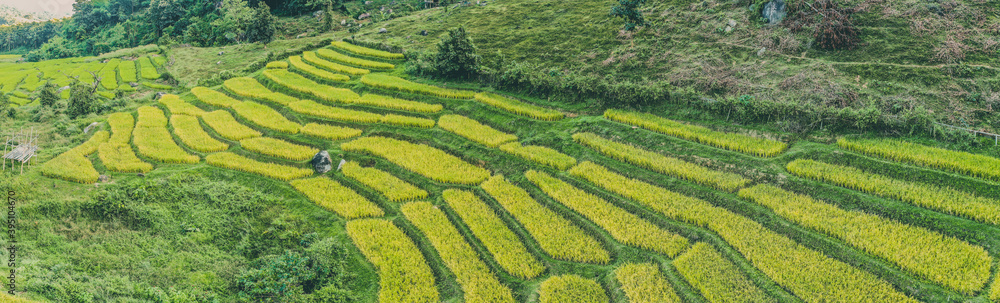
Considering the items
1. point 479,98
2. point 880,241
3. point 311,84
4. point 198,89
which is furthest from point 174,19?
point 880,241

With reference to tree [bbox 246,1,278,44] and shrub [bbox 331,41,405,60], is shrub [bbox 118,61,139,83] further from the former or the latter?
shrub [bbox 331,41,405,60]

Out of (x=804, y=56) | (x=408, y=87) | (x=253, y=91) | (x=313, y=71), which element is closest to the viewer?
(x=804, y=56)

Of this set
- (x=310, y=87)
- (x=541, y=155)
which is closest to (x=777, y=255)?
Answer: (x=541, y=155)

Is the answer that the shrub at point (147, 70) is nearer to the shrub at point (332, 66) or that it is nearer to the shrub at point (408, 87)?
the shrub at point (332, 66)

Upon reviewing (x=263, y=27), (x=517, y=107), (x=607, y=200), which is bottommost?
(x=607, y=200)

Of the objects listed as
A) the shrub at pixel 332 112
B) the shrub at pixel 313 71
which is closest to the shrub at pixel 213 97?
the shrub at pixel 332 112

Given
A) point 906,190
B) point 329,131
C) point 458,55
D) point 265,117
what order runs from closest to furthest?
point 906,190 → point 329,131 → point 265,117 → point 458,55

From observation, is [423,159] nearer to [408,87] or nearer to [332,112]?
[332,112]

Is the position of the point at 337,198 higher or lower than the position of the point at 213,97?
lower
